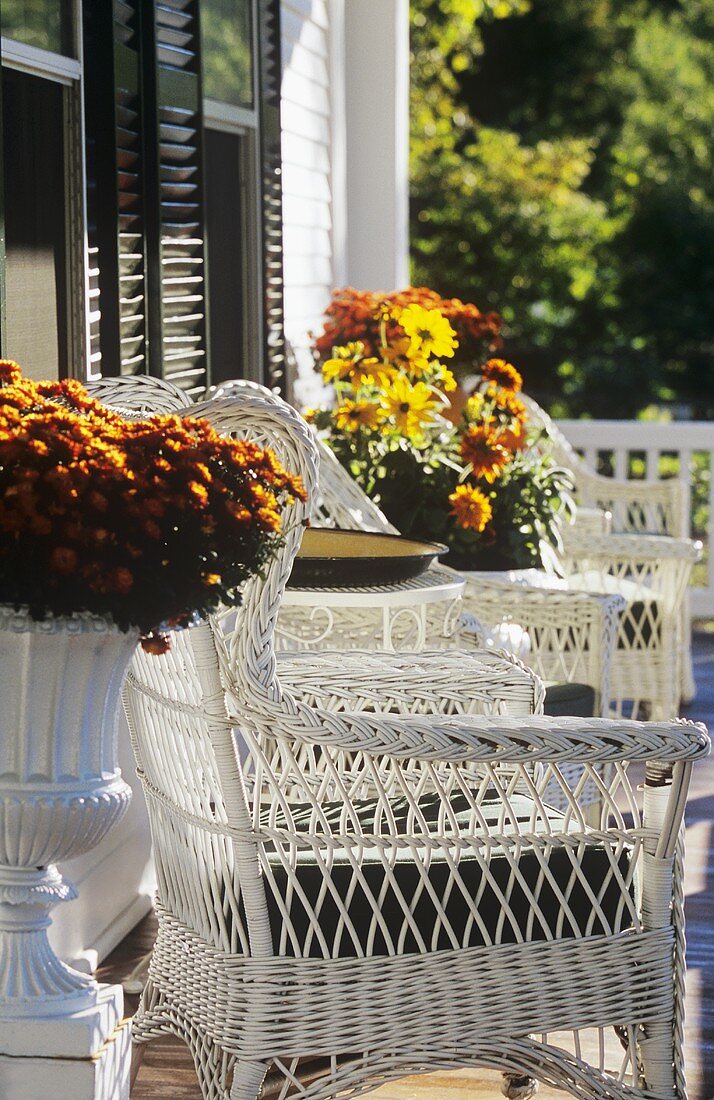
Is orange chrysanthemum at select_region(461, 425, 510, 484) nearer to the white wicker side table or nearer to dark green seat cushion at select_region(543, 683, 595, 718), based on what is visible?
the white wicker side table

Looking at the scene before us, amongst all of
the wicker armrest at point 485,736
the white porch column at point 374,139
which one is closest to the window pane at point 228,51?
the white porch column at point 374,139

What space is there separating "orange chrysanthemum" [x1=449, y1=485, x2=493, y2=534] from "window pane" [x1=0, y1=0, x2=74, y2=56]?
1.33 meters

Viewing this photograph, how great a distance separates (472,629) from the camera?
317 centimetres

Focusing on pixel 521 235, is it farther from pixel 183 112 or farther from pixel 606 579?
pixel 183 112

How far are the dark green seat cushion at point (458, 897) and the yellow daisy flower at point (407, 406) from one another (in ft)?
6.38

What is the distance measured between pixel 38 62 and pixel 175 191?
2.39ft

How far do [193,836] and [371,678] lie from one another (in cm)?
57

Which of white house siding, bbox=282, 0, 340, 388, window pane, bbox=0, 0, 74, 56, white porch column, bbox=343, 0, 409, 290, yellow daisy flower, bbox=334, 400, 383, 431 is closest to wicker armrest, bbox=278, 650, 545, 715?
window pane, bbox=0, 0, 74, 56

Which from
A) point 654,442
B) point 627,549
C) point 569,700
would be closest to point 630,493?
point 627,549

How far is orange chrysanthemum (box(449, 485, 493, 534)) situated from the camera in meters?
3.52

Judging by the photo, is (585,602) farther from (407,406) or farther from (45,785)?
(45,785)

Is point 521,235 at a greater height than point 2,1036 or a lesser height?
greater

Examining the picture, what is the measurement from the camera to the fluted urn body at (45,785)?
150 cm

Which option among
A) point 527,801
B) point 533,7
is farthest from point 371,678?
point 533,7
